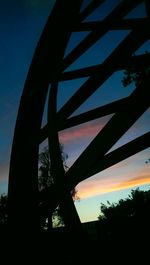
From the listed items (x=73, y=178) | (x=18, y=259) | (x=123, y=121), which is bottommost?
(x=18, y=259)

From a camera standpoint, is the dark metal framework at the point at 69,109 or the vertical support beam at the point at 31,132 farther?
the vertical support beam at the point at 31,132

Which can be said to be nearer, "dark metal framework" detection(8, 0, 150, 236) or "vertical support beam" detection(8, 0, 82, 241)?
"dark metal framework" detection(8, 0, 150, 236)

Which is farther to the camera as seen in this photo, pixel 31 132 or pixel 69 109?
pixel 31 132

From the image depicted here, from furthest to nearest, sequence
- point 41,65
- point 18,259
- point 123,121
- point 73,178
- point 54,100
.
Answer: point 54,100, point 41,65, point 18,259, point 73,178, point 123,121

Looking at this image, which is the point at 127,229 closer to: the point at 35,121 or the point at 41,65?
the point at 35,121

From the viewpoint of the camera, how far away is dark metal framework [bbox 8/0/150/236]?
4.47 metres

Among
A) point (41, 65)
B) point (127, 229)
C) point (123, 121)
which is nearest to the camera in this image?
point (123, 121)

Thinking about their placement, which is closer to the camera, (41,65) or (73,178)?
(73,178)

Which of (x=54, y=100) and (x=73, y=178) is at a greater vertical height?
(x=54, y=100)

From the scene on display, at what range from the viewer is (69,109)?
526 centimetres

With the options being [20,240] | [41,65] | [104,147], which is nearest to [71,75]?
[41,65]

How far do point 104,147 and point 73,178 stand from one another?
830 mm

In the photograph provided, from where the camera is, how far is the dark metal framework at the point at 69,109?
14.7 ft

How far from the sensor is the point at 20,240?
19.4ft
